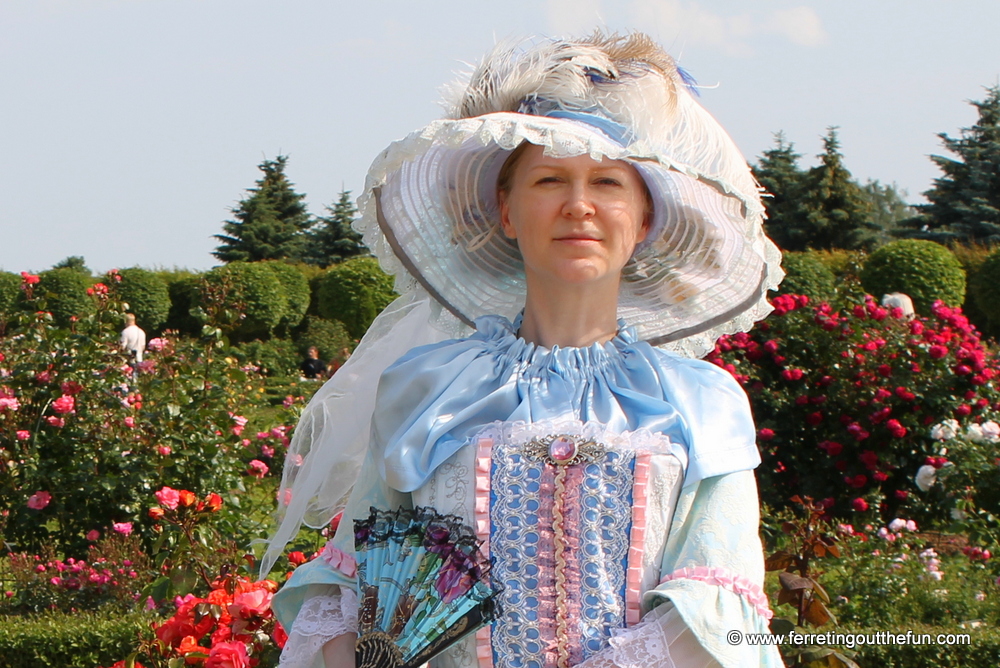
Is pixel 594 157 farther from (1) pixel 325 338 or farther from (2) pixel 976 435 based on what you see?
(1) pixel 325 338

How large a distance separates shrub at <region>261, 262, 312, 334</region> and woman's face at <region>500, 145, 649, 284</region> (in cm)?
1749

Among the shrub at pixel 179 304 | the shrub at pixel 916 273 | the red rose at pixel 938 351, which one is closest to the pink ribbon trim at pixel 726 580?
the red rose at pixel 938 351

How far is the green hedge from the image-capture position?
3.56m

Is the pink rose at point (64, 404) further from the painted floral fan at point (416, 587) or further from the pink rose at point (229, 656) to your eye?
the painted floral fan at point (416, 587)

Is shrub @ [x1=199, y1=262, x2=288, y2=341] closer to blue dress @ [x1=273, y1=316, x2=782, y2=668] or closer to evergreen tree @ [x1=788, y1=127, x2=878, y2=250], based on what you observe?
evergreen tree @ [x1=788, y1=127, x2=878, y2=250]

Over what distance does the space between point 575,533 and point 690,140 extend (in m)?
0.65

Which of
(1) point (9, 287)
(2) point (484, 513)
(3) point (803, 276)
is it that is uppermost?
(1) point (9, 287)

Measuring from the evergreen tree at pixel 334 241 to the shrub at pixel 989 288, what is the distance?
55.3ft

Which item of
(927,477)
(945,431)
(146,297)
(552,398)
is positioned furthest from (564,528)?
(146,297)

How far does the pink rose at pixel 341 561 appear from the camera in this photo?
1709mm

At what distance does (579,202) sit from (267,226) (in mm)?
28791

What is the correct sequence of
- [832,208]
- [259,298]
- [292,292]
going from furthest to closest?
[832,208]
[292,292]
[259,298]

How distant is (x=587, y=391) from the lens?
1.70 metres

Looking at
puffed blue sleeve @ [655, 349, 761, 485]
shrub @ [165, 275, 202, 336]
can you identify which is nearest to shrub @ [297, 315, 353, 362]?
shrub @ [165, 275, 202, 336]
